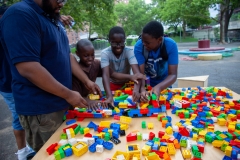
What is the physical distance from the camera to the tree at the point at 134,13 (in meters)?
39.7

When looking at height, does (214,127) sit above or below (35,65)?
below

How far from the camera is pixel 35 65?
1.36 meters

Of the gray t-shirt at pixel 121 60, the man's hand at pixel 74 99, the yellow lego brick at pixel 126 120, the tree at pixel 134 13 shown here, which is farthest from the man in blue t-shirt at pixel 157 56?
the tree at pixel 134 13

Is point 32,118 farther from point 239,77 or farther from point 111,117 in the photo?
point 239,77

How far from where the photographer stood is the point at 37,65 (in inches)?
53.8

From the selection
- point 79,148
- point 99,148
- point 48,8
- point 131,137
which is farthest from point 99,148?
point 48,8

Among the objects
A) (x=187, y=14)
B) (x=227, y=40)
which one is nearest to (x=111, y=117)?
(x=187, y=14)

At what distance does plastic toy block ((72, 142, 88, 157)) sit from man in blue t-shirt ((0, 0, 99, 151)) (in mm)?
371

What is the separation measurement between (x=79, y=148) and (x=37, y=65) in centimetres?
72

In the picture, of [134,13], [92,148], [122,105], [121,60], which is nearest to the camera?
[92,148]

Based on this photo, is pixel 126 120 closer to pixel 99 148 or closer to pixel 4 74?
pixel 99 148

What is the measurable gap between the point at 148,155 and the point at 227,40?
25.8 m

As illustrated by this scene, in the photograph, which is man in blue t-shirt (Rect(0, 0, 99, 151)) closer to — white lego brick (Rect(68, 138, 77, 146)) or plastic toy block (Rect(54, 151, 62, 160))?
white lego brick (Rect(68, 138, 77, 146))

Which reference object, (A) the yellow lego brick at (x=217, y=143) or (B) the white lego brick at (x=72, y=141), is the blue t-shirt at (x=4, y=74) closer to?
(B) the white lego brick at (x=72, y=141)
